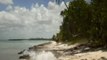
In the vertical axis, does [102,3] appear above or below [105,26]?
above

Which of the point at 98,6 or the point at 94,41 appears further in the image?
the point at 94,41

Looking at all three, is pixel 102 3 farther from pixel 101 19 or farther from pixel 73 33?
pixel 73 33

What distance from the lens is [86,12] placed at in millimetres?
54250

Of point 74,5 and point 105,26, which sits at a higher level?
point 74,5

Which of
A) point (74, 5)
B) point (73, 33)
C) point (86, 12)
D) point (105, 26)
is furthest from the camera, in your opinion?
point (73, 33)

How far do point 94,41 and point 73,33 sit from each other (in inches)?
1428

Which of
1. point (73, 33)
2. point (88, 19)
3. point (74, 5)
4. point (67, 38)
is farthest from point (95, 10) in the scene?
point (67, 38)

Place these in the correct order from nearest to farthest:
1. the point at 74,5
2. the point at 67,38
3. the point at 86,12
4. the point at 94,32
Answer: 1. the point at 94,32
2. the point at 86,12
3. the point at 74,5
4. the point at 67,38

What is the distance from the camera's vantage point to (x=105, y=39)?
4381cm

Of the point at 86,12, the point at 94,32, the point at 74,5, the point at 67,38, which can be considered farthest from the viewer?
the point at 67,38

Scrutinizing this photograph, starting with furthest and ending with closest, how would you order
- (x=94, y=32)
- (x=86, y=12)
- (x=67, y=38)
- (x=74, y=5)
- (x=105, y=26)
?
(x=67, y=38)
(x=74, y=5)
(x=86, y=12)
(x=94, y=32)
(x=105, y=26)

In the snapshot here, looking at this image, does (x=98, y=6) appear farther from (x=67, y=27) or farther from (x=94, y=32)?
(x=67, y=27)

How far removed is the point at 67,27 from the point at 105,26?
152 ft

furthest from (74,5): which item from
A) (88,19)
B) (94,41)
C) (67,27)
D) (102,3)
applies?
(67,27)
